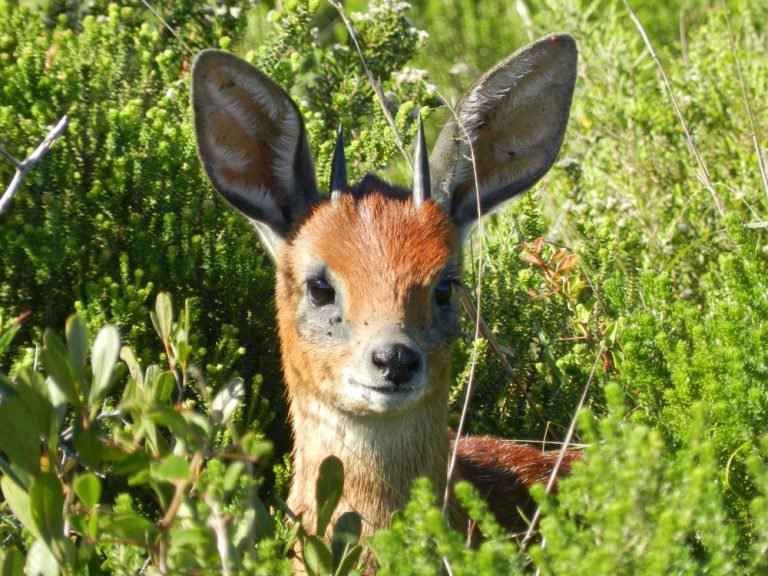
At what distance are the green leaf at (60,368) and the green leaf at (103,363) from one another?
4 cm

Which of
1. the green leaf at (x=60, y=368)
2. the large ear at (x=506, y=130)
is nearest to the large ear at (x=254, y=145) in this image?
the large ear at (x=506, y=130)

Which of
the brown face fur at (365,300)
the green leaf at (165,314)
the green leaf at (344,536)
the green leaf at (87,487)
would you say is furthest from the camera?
the brown face fur at (365,300)

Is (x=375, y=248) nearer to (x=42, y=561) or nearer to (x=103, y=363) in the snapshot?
(x=103, y=363)

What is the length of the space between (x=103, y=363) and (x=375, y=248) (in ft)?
4.11

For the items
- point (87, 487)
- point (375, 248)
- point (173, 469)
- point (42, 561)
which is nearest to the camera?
Result: point (173, 469)

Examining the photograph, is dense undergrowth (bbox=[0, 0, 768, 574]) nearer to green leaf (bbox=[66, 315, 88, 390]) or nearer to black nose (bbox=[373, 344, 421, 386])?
green leaf (bbox=[66, 315, 88, 390])

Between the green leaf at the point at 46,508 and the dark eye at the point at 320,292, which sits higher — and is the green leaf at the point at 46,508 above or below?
below

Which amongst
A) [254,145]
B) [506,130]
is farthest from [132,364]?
[506,130]

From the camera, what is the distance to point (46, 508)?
8.98ft

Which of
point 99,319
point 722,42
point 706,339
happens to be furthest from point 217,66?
point 722,42

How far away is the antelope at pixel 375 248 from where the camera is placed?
12.6ft

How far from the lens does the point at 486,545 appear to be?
275 centimetres

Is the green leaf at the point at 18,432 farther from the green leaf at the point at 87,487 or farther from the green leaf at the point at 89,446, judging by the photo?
the green leaf at the point at 87,487

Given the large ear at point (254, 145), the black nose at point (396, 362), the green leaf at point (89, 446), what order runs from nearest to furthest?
the green leaf at point (89, 446), the black nose at point (396, 362), the large ear at point (254, 145)
